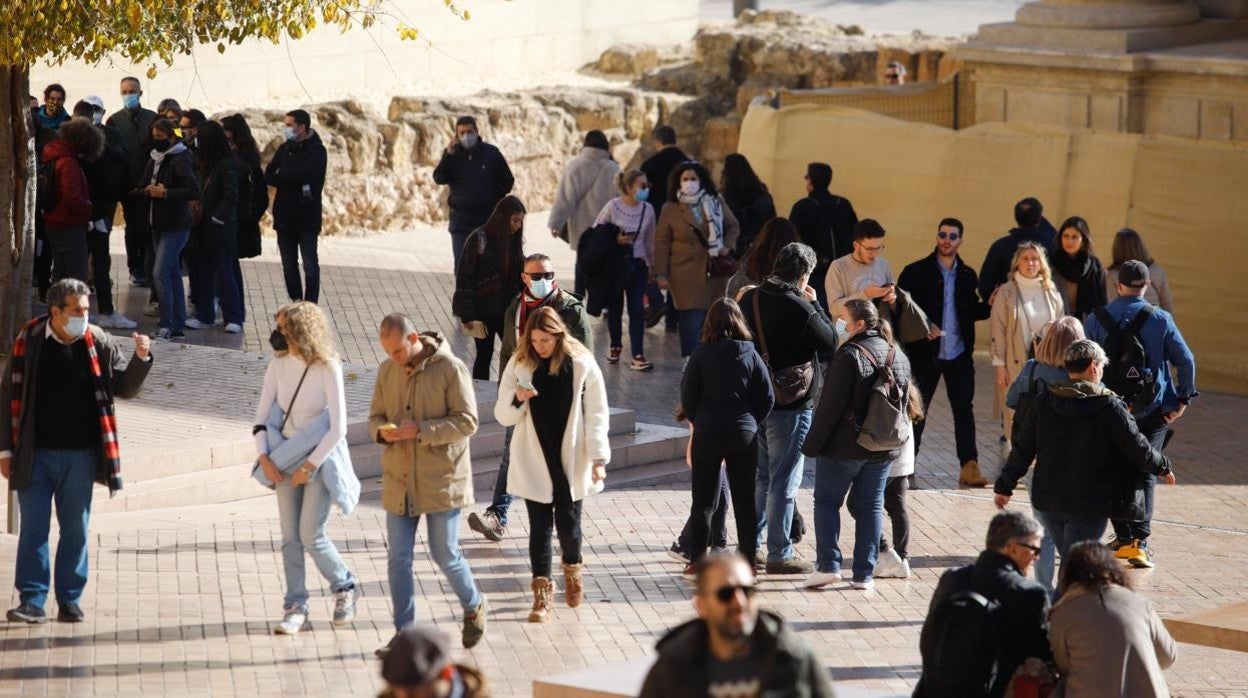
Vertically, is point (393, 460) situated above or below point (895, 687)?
above

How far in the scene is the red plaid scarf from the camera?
8.78 metres

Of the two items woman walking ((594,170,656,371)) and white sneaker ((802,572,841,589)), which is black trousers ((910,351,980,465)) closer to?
white sneaker ((802,572,841,589))

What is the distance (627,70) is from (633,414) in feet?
50.1

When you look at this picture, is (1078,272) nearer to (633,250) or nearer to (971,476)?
(971,476)

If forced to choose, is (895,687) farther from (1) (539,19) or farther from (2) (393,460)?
(1) (539,19)

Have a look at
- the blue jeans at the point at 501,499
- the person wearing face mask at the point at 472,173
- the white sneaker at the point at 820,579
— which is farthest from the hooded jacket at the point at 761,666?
the person wearing face mask at the point at 472,173

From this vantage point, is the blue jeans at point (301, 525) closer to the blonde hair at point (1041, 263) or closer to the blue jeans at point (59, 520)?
the blue jeans at point (59, 520)

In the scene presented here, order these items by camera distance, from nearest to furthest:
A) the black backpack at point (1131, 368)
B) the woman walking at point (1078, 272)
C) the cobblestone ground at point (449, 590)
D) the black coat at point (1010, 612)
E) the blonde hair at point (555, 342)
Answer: the black coat at point (1010, 612)
the cobblestone ground at point (449, 590)
the blonde hair at point (555, 342)
the black backpack at point (1131, 368)
the woman walking at point (1078, 272)

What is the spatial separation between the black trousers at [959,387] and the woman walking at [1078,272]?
2.41 feet

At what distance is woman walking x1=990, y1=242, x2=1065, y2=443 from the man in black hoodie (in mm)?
6191

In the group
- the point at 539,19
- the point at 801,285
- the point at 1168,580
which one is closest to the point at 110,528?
the point at 801,285

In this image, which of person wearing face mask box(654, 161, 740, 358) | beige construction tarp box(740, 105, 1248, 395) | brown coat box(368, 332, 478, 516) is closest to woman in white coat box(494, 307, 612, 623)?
brown coat box(368, 332, 478, 516)

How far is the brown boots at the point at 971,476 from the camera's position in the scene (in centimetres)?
1269

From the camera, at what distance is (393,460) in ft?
28.4
